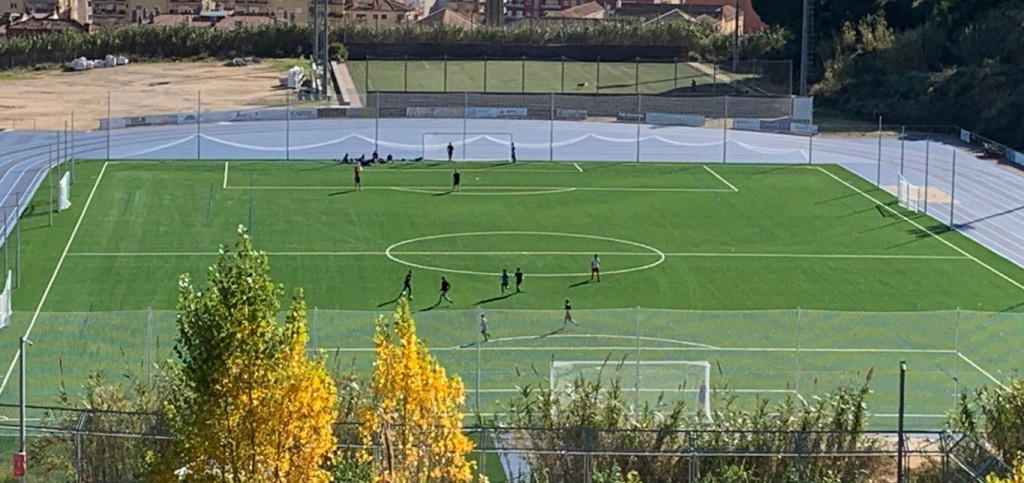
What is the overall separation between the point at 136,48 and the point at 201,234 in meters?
69.5

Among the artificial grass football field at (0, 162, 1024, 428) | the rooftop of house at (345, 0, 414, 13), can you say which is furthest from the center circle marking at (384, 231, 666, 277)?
the rooftop of house at (345, 0, 414, 13)

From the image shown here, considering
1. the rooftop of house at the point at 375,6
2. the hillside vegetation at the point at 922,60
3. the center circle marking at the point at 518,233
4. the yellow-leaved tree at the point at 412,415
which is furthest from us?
the rooftop of house at the point at 375,6

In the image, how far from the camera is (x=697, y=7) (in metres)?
171

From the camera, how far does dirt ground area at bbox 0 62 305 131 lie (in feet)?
311

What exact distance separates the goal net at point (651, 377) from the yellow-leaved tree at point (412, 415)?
392 inches

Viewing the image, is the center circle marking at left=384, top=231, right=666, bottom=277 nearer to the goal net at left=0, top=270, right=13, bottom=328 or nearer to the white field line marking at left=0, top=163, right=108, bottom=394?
the white field line marking at left=0, top=163, right=108, bottom=394

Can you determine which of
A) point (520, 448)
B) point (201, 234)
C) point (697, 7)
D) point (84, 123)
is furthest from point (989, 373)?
point (697, 7)

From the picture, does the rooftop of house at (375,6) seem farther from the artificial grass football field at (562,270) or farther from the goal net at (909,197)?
the goal net at (909,197)

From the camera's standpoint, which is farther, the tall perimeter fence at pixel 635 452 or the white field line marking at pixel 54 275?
the white field line marking at pixel 54 275

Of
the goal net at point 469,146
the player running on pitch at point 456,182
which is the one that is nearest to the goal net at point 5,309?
the player running on pitch at point 456,182

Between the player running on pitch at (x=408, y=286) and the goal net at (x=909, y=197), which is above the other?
the goal net at (x=909, y=197)

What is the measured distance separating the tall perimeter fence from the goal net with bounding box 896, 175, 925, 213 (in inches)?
1452

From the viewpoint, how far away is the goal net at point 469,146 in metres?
80.8

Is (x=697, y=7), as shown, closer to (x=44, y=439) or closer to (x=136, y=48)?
(x=136, y=48)
